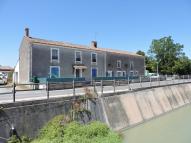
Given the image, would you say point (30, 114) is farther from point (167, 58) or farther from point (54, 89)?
point (167, 58)

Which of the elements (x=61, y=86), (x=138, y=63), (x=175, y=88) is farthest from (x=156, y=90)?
(x=138, y=63)

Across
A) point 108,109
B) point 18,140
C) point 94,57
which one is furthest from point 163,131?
point 94,57

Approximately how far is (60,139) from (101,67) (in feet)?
87.9

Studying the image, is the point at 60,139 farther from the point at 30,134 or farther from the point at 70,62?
the point at 70,62

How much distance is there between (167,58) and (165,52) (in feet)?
6.23

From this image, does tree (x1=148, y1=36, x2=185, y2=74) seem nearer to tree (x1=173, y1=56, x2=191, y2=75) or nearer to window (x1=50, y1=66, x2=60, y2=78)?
tree (x1=173, y1=56, x2=191, y2=75)

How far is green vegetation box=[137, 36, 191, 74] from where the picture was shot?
6481cm

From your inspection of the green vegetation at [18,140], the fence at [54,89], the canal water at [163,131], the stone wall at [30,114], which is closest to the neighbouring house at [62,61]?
the fence at [54,89]

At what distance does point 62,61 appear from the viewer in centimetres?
3241

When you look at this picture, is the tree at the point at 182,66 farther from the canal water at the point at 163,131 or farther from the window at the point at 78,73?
the canal water at the point at 163,131

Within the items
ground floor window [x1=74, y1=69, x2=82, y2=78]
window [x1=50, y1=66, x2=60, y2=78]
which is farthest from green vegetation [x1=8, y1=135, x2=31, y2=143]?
ground floor window [x1=74, y1=69, x2=82, y2=78]

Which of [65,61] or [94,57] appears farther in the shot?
[94,57]

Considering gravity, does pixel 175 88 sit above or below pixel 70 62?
below

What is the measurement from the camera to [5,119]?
1069 centimetres
